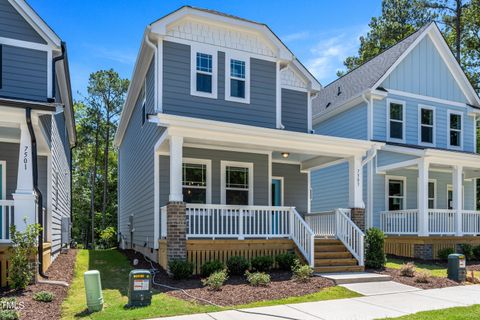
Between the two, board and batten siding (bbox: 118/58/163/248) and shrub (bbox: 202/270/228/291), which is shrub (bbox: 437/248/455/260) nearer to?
shrub (bbox: 202/270/228/291)

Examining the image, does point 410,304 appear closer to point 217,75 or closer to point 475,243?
point 217,75

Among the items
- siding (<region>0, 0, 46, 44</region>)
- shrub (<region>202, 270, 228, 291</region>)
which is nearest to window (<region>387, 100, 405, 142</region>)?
shrub (<region>202, 270, 228, 291</region>)

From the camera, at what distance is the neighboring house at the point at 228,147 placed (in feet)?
35.8

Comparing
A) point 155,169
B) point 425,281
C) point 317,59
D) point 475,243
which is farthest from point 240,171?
point 317,59

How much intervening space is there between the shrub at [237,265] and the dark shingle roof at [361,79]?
1049 centimetres

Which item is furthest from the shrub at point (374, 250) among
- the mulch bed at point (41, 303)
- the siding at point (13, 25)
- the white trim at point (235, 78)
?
the siding at point (13, 25)

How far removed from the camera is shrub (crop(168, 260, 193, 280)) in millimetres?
9797

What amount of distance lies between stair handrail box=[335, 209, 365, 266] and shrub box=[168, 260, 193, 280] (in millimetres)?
4781

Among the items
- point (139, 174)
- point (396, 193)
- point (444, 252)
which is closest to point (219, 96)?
point (139, 174)

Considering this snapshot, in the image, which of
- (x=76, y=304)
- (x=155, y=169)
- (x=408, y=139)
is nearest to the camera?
(x=76, y=304)

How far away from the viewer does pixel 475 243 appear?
16094mm

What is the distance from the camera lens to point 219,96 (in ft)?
43.1

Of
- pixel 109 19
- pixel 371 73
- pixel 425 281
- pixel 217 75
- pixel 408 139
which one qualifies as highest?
pixel 109 19

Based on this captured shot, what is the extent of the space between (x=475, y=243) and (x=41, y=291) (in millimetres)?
15153
